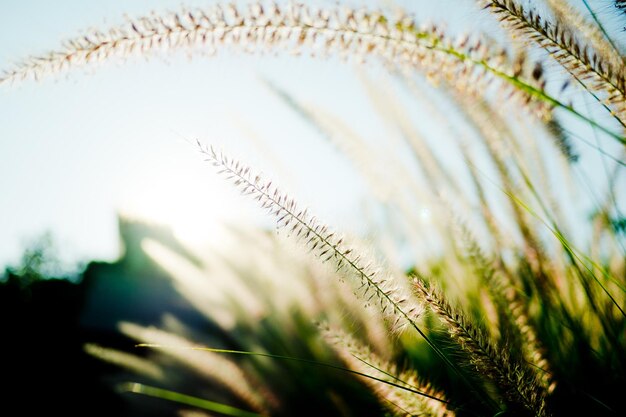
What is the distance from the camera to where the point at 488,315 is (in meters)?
1.20

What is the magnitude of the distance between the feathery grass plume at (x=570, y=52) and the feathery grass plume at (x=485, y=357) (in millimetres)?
381

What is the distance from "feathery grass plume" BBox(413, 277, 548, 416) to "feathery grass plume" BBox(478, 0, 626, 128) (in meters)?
0.38

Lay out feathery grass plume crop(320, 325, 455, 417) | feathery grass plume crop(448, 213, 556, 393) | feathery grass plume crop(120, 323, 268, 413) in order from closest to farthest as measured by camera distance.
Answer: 1. feathery grass plume crop(320, 325, 455, 417)
2. feathery grass plume crop(448, 213, 556, 393)
3. feathery grass plume crop(120, 323, 268, 413)

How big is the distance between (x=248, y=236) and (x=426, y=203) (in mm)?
902

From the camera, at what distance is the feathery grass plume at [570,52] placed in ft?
1.77

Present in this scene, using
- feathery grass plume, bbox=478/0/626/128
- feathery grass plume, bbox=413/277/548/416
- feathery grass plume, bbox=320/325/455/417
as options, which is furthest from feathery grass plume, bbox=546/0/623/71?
feathery grass plume, bbox=320/325/455/417

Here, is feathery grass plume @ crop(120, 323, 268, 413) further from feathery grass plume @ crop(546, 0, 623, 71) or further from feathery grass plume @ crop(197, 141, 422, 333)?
feathery grass plume @ crop(546, 0, 623, 71)

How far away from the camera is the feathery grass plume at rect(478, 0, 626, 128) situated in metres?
0.54

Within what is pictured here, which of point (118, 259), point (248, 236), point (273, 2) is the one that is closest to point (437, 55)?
point (273, 2)

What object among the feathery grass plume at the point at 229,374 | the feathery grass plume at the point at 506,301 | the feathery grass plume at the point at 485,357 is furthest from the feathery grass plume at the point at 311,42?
the feathery grass plume at the point at 229,374

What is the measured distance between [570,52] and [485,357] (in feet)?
1.62

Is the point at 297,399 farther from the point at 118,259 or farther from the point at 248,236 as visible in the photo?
the point at 118,259

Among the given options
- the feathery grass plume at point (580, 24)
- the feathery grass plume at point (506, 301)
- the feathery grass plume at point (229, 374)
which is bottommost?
the feathery grass plume at point (506, 301)

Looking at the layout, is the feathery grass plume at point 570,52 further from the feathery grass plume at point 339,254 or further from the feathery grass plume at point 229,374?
the feathery grass plume at point 229,374
